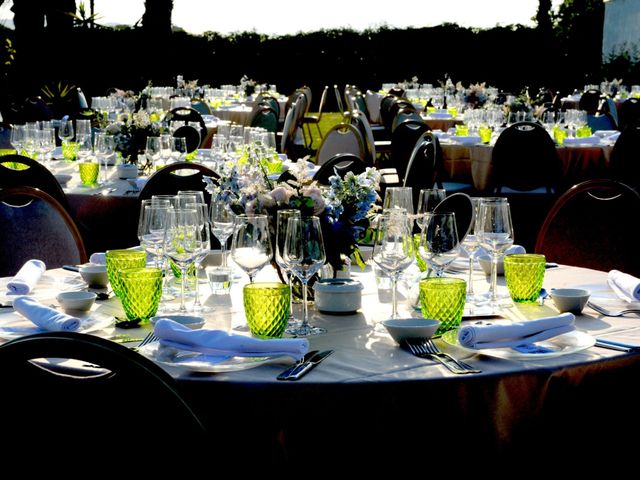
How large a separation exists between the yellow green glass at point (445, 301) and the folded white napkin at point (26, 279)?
3.64 ft

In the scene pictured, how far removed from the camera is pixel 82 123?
19.5 ft

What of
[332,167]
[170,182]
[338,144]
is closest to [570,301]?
[170,182]

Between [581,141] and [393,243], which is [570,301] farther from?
[581,141]

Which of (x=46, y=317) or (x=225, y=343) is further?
(x=46, y=317)

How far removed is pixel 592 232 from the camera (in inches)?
136

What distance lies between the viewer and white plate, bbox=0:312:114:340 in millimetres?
2123

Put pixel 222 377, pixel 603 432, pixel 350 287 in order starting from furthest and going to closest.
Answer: pixel 350 287
pixel 603 432
pixel 222 377


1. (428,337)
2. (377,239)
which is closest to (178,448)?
(428,337)

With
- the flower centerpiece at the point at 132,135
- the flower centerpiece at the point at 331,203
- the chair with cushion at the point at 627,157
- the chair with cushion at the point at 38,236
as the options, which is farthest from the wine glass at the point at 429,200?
the chair with cushion at the point at 627,157

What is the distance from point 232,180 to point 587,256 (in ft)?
5.10

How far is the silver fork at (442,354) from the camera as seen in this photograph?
6.10 ft

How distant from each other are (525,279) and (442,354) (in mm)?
575

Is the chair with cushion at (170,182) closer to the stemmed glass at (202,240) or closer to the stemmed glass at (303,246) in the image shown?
the stemmed glass at (202,240)

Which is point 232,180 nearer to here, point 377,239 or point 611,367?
point 377,239
